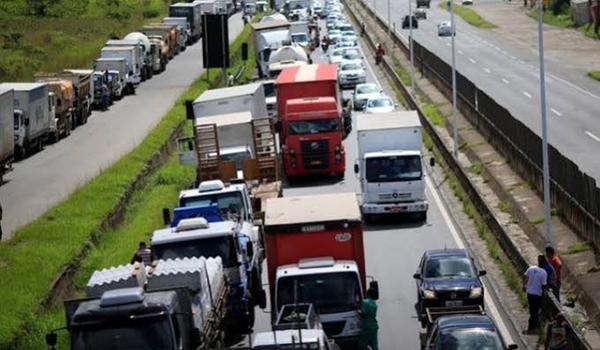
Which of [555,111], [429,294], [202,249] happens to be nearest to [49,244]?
[202,249]

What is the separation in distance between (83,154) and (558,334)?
130 feet

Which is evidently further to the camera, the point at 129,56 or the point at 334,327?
the point at 129,56

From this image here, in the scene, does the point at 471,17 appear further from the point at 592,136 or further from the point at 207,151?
the point at 207,151

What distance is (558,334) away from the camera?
25.1 m

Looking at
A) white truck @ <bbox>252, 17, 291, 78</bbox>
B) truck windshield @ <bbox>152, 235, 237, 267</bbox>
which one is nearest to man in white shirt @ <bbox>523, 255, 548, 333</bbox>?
truck windshield @ <bbox>152, 235, 237, 267</bbox>

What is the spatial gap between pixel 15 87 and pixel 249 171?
1928 cm

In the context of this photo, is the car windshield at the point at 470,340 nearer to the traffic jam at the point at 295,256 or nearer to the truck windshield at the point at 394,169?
the traffic jam at the point at 295,256

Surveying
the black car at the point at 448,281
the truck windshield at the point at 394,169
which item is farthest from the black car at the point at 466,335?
the truck windshield at the point at 394,169

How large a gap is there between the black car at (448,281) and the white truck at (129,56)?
58.2 meters

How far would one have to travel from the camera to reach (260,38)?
88.8 metres

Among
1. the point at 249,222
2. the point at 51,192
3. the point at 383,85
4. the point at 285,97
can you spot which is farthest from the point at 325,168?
the point at 383,85

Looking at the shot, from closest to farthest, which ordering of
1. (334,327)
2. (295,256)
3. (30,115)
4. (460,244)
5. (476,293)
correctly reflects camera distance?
1. (334,327)
2. (295,256)
3. (476,293)
4. (460,244)
5. (30,115)

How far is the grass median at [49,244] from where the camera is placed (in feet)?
97.9

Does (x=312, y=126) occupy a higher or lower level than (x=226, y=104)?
lower
